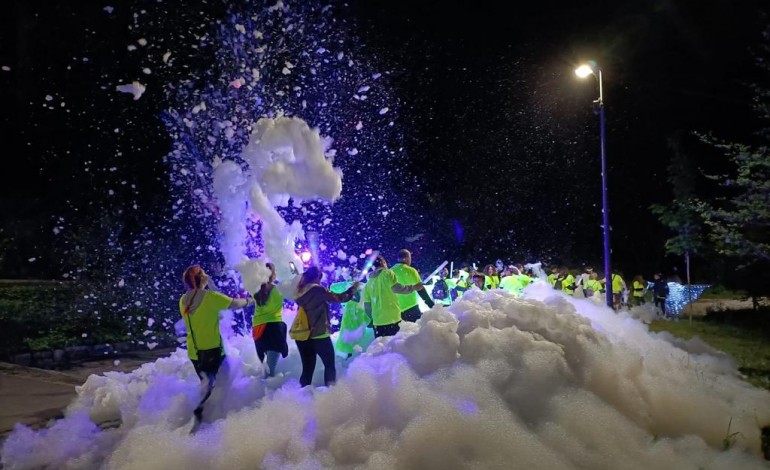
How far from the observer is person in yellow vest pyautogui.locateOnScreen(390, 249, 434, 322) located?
7875 millimetres

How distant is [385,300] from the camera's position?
786 centimetres

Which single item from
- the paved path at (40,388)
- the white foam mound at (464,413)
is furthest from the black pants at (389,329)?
the paved path at (40,388)

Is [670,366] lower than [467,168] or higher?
lower

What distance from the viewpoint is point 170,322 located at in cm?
1914

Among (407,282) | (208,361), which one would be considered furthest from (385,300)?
(208,361)

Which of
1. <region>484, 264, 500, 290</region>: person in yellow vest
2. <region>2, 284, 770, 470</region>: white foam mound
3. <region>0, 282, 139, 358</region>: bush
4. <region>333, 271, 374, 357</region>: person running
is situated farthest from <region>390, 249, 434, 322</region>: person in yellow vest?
<region>0, 282, 139, 358</region>: bush

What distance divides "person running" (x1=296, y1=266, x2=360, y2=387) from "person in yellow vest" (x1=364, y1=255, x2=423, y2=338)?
1096mm

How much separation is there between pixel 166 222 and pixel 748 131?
2132 centimetres

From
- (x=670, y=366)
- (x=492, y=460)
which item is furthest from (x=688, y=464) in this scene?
(x=670, y=366)

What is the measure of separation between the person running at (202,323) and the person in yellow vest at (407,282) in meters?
2.41

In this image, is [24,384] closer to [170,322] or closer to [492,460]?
[170,322]

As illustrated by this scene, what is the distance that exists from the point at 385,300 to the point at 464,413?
2864mm

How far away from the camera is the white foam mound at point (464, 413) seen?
502 centimetres

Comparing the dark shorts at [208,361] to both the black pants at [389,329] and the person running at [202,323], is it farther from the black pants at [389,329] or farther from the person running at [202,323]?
the black pants at [389,329]
